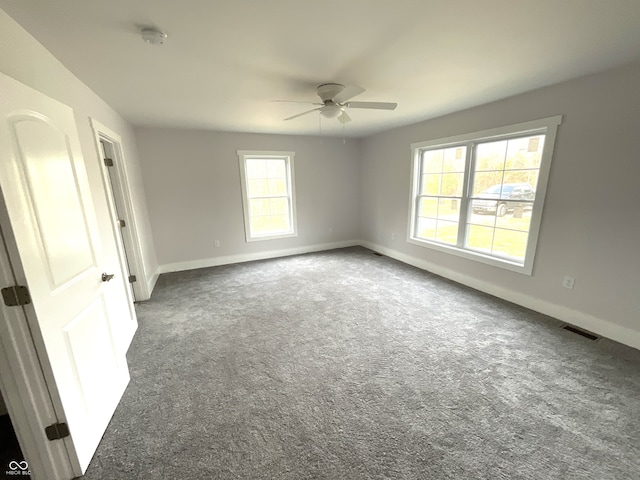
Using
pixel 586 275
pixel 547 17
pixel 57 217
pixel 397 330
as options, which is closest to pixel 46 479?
pixel 57 217

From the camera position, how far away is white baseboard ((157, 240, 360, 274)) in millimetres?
4578

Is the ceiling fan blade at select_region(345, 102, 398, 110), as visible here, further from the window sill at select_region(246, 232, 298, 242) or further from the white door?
the window sill at select_region(246, 232, 298, 242)

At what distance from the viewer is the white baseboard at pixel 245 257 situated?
458cm

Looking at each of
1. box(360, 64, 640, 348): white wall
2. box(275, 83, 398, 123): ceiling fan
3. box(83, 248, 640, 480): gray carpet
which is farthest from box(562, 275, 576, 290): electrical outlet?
box(275, 83, 398, 123): ceiling fan

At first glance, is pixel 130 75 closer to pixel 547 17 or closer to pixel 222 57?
pixel 222 57

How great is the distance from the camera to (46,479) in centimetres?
134

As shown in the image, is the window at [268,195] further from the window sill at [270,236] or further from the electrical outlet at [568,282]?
the electrical outlet at [568,282]

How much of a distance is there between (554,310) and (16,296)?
14.0 ft

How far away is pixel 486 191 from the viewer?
11.2 feet

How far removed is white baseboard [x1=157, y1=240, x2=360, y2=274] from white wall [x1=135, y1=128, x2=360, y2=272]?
0.06 feet

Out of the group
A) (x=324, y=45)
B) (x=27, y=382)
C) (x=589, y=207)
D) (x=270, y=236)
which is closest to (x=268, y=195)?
(x=270, y=236)

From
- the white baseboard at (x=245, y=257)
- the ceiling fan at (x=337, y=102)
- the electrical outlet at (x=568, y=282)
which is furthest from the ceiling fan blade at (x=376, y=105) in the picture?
the white baseboard at (x=245, y=257)

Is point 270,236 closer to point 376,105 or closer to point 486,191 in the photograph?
point 376,105

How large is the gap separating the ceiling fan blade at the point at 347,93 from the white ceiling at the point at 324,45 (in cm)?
15
